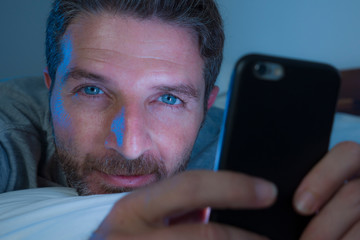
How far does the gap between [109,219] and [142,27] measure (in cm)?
70

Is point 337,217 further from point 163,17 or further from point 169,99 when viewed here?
point 163,17

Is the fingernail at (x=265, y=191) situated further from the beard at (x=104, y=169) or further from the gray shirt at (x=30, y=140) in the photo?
the gray shirt at (x=30, y=140)

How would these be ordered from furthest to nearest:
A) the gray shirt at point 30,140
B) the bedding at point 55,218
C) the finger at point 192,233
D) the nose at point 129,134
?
the gray shirt at point 30,140
the nose at point 129,134
the bedding at point 55,218
the finger at point 192,233

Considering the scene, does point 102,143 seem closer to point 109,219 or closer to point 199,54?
point 199,54

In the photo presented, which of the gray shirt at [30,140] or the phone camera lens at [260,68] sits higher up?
the phone camera lens at [260,68]

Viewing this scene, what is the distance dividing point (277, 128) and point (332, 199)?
103 mm

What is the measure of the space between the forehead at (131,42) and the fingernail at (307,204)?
582mm

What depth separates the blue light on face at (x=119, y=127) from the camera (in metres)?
0.80

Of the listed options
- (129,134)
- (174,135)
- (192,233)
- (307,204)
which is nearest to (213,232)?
(192,233)

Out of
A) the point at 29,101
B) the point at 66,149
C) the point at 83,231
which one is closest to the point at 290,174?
the point at 83,231

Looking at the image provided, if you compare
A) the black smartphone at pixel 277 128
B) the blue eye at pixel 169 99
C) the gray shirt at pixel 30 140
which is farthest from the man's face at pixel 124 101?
the black smartphone at pixel 277 128

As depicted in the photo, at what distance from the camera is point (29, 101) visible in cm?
125

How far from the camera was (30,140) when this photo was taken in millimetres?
1111

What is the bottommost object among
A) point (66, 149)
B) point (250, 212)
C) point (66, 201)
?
point (66, 149)
